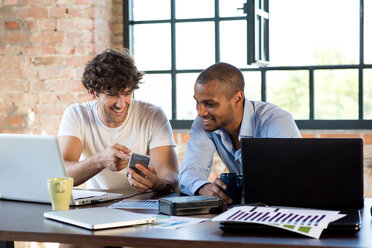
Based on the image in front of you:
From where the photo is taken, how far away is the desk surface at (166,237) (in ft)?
4.70

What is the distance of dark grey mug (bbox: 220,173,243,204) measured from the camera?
6.56 feet

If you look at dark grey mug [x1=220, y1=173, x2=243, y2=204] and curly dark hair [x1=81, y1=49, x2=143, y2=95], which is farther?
curly dark hair [x1=81, y1=49, x2=143, y2=95]

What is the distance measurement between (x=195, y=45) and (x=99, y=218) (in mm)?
2890

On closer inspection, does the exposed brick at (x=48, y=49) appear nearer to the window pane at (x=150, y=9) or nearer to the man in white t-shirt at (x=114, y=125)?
the window pane at (x=150, y=9)

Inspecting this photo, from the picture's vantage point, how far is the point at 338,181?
1.71 metres

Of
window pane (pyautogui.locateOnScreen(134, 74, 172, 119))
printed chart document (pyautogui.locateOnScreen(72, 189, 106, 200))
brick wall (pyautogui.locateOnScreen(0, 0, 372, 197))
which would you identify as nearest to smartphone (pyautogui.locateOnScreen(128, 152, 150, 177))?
printed chart document (pyautogui.locateOnScreen(72, 189, 106, 200))

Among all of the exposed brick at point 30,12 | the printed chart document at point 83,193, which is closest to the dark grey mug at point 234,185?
the printed chart document at point 83,193

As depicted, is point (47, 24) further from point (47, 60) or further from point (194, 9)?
point (194, 9)

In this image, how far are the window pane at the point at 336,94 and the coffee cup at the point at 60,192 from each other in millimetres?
2678

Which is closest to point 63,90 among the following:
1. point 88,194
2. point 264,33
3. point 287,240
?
point 264,33

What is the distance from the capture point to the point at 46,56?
429cm

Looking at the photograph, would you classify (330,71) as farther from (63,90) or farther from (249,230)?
(249,230)

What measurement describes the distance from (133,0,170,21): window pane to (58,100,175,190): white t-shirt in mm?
1750

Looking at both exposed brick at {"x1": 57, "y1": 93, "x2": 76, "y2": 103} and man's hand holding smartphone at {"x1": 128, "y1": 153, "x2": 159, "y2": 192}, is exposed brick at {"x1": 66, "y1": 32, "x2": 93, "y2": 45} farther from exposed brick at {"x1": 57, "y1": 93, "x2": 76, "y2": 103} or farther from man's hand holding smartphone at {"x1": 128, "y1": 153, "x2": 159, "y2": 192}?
man's hand holding smartphone at {"x1": 128, "y1": 153, "x2": 159, "y2": 192}
